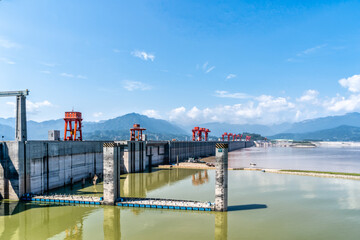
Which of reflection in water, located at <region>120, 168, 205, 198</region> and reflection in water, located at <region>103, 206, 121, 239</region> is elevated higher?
reflection in water, located at <region>103, 206, 121, 239</region>

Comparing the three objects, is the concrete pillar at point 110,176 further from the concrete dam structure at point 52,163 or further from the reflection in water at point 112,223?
the reflection in water at point 112,223

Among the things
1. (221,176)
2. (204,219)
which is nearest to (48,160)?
(204,219)

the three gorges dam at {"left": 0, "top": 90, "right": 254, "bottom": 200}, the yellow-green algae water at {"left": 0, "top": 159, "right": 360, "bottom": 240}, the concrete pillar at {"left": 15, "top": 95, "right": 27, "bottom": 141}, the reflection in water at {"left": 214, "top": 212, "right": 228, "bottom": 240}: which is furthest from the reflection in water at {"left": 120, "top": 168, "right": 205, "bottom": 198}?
the concrete pillar at {"left": 15, "top": 95, "right": 27, "bottom": 141}

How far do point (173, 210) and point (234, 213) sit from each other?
9.54 m

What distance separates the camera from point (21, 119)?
47562 mm

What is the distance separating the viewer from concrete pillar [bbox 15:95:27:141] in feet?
153

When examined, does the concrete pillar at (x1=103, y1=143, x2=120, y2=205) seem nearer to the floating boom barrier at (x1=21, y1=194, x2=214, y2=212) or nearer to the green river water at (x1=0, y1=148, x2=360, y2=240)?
the floating boom barrier at (x1=21, y1=194, x2=214, y2=212)

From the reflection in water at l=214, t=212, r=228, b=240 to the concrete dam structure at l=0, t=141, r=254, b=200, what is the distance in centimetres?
1806

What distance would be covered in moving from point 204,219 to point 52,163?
35.9m

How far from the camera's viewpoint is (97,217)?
36.1m

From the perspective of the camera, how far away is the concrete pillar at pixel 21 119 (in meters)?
46.7

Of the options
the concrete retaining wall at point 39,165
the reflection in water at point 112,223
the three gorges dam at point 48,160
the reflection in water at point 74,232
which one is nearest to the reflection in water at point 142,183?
the three gorges dam at point 48,160

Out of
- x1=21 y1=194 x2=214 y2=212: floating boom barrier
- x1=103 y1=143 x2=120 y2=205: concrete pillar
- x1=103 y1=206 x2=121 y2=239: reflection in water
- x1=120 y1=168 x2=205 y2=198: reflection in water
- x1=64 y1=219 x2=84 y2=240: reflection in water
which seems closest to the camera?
x1=64 y1=219 x2=84 y2=240: reflection in water

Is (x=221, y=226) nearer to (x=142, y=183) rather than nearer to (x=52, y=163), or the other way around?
(x=142, y=183)
